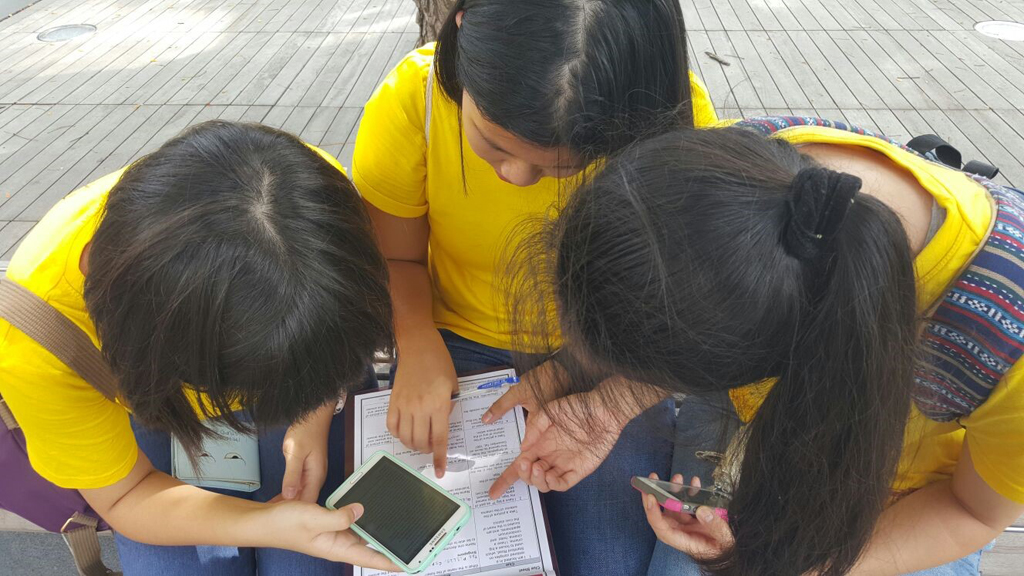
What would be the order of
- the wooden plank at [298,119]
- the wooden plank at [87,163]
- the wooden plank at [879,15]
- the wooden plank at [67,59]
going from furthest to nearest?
the wooden plank at [879,15] → the wooden plank at [67,59] → the wooden plank at [298,119] → the wooden plank at [87,163]

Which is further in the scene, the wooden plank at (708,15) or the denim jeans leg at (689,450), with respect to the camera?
the wooden plank at (708,15)

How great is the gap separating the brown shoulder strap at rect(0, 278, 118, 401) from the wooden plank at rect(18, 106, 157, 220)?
6.60 feet

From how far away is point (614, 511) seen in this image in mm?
1194

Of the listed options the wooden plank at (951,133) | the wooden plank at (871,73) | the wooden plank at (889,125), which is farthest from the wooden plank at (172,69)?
the wooden plank at (951,133)

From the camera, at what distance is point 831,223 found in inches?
23.7

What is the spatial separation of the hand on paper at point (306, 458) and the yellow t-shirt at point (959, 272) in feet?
2.38

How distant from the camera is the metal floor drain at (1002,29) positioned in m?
3.75

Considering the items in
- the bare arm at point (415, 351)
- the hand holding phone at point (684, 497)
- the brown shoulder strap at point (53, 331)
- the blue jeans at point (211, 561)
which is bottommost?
the blue jeans at point (211, 561)

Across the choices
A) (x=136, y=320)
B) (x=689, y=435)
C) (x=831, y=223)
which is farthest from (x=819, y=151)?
(x=136, y=320)

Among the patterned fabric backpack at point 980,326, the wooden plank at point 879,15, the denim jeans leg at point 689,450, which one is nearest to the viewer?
the patterned fabric backpack at point 980,326

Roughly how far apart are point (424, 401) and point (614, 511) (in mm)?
387

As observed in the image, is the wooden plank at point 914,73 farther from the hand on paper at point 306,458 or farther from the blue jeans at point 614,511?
the hand on paper at point 306,458

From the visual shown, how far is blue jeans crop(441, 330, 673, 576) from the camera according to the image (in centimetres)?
117

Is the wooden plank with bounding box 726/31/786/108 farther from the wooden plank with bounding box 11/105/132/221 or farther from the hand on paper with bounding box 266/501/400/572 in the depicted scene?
the wooden plank with bounding box 11/105/132/221
